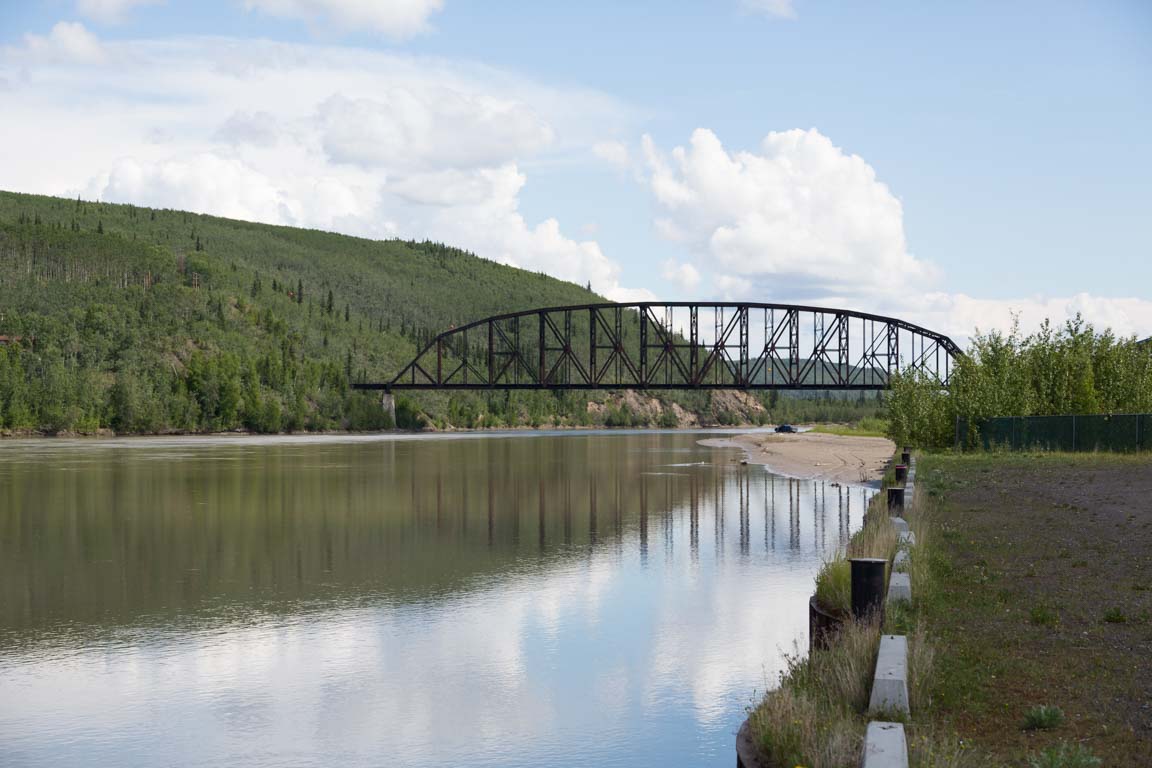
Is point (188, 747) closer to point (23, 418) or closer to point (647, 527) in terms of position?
point (647, 527)

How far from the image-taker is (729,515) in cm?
4144

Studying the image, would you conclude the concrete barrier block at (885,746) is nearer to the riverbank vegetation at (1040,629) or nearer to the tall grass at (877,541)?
the riverbank vegetation at (1040,629)

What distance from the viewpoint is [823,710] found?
11.3 meters

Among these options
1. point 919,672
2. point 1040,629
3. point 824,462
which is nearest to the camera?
point 919,672

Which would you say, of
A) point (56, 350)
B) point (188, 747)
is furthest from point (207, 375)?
point (188, 747)

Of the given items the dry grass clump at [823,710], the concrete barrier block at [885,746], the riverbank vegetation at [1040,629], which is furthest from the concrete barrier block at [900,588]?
the concrete barrier block at [885,746]

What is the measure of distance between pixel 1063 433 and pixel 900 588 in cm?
4670

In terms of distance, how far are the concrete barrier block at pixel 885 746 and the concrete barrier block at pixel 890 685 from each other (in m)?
0.79

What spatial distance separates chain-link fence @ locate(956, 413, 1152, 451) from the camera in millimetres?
51484

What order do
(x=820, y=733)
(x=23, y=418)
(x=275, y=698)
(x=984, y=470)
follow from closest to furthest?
(x=820, y=733), (x=275, y=698), (x=984, y=470), (x=23, y=418)

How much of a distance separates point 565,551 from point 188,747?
18.1 metres

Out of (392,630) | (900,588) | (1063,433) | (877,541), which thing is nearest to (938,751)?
(900,588)

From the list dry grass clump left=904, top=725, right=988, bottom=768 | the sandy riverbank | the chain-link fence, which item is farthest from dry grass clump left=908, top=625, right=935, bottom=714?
the sandy riverbank

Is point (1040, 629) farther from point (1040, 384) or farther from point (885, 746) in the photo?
point (1040, 384)
